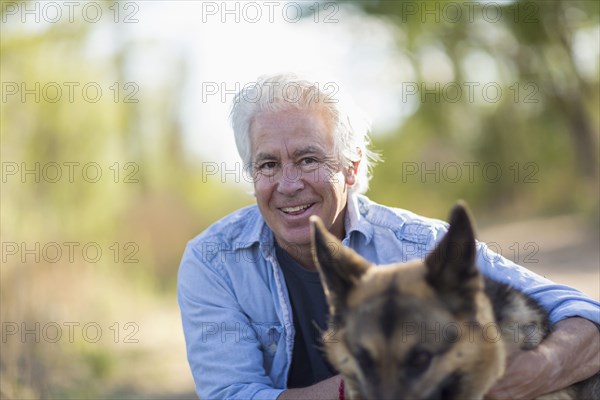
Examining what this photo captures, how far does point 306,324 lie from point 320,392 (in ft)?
2.42

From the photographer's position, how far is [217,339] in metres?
4.52

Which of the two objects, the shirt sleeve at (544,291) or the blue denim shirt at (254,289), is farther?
the blue denim shirt at (254,289)

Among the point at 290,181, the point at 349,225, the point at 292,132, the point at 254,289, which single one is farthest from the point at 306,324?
the point at 292,132

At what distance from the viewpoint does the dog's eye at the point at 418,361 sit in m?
3.22

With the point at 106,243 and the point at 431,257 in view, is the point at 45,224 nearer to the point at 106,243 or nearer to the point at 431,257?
the point at 106,243

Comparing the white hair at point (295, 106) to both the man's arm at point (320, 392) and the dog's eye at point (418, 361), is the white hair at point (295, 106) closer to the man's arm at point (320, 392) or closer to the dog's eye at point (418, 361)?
the man's arm at point (320, 392)


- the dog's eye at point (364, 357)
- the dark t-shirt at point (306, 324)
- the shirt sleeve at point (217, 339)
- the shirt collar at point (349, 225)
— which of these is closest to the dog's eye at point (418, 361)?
the dog's eye at point (364, 357)

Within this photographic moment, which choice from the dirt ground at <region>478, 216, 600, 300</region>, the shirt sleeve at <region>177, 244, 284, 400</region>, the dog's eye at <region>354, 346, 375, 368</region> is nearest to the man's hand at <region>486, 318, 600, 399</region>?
the dog's eye at <region>354, 346, 375, 368</region>

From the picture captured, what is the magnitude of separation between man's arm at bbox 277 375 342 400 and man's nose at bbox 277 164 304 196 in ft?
3.81

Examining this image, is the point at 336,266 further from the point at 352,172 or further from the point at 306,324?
the point at 352,172

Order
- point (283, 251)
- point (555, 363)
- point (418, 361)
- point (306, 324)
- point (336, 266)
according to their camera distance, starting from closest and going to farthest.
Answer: point (418, 361)
point (336, 266)
point (555, 363)
point (306, 324)
point (283, 251)

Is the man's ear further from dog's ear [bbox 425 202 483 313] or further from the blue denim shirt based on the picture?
dog's ear [bbox 425 202 483 313]

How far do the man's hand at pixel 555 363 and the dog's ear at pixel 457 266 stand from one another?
52cm

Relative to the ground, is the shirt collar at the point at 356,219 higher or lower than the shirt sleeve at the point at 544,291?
higher
